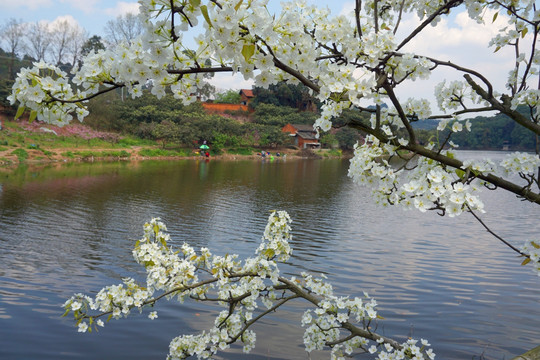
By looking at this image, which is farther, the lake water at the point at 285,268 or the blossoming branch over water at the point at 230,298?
the lake water at the point at 285,268

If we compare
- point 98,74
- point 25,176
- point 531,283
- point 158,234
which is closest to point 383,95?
point 98,74

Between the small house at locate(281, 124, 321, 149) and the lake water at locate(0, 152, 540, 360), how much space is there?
39.0 meters

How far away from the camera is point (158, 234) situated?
3.73 meters

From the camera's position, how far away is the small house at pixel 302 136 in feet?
194

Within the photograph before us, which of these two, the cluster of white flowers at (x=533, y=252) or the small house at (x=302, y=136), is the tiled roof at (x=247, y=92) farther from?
the cluster of white flowers at (x=533, y=252)

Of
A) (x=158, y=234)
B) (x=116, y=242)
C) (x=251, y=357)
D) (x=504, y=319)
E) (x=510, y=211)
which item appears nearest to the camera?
(x=158, y=234)

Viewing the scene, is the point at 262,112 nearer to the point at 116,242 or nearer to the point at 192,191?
the point at 192,191

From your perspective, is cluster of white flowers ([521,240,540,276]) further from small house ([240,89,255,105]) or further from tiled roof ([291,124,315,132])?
small house ([240,89,255,105])

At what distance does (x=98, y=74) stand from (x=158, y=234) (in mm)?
1791

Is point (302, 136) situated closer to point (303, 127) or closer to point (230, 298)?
point (303, 127)

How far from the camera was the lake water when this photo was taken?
5766 mm

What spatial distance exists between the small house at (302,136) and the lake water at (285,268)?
39.0 metres

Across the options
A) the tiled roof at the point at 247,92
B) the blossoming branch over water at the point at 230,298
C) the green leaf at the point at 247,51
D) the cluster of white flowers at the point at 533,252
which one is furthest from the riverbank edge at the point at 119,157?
the cluster of white flowers at the point at 533,252

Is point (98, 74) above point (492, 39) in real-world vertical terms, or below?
below
